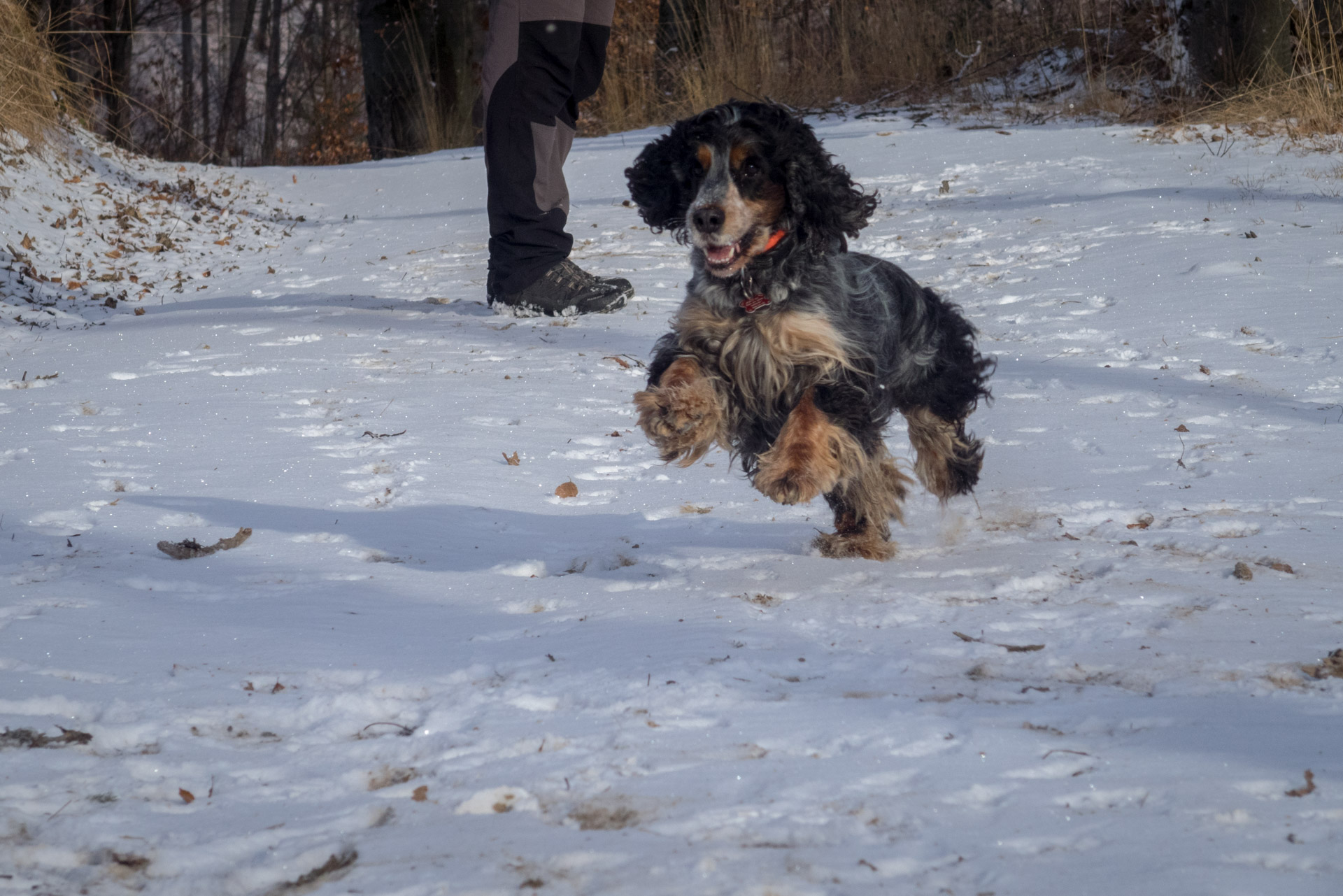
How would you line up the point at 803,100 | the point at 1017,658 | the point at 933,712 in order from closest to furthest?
the point at 933,712 < the point at 1017,658 < the point at 803,100

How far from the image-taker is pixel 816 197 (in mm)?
3355

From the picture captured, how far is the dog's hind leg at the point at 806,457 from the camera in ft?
9.94

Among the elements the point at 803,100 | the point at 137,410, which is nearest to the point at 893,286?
the point at 137,410

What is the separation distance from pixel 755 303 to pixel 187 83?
24.4 m

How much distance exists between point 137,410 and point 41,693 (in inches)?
100

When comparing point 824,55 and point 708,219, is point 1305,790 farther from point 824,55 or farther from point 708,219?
point 824,55

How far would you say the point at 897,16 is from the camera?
12.0m

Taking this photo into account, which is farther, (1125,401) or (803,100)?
(803,100)

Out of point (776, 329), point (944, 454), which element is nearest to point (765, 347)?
point (776, 329)

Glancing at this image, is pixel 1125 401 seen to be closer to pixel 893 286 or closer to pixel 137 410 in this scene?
pixel 893 286

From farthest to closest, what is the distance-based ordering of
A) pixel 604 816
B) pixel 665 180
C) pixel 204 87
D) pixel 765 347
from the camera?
pixel 204 87 → pixel 665 180 → pixel 765 347 → pixel 604 816

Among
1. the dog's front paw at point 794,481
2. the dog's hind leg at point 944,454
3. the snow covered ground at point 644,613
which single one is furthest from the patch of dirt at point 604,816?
the dog's hind leg at point 944,454

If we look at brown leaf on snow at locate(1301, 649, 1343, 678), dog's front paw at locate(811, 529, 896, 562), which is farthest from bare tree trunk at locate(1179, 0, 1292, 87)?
brown leaf on snow at locate(1301, 649, 1343, 678)

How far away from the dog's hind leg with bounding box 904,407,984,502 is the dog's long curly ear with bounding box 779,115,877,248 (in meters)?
0.80
